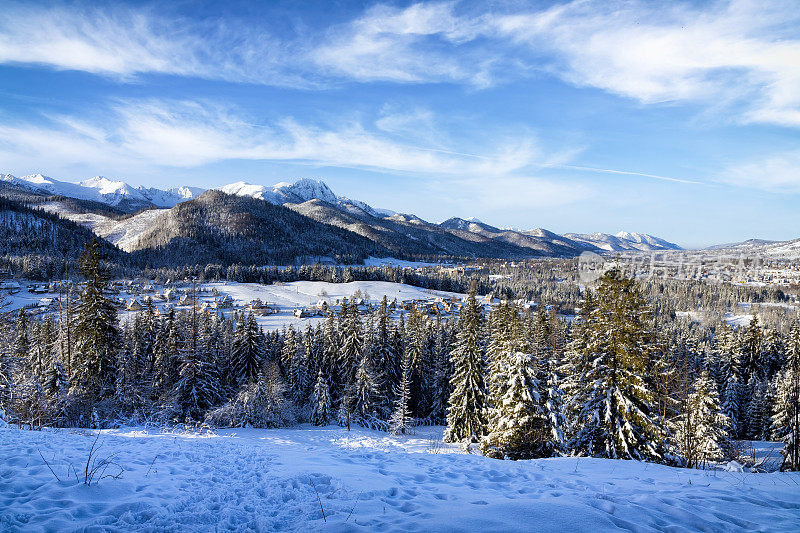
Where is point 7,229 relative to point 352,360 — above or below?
above

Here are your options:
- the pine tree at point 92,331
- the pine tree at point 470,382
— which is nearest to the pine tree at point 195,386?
the pine tree at point 92,331

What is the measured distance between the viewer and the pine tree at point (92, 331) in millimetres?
23188

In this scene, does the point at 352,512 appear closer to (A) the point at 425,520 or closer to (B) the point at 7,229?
(A) the point at 425,520

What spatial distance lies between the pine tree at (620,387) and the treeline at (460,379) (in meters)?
0.06

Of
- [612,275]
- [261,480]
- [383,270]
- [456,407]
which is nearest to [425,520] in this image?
[261,480]

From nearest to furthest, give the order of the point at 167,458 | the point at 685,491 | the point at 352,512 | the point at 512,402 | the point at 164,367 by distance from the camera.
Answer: the point at 352,512 < the point at 685,491 < the point at 167,458 < the point at 512,402 < the point at 164,367

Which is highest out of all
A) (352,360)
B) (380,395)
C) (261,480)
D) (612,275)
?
(612,275)

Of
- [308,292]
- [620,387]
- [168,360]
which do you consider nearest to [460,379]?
[620,387]

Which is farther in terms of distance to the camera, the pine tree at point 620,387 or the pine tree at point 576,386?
the pine tree at point 576,386

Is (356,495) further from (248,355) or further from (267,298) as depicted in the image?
(267,298)

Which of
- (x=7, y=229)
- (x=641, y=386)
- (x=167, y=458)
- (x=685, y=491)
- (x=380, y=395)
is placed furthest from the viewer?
(x=7, y=229)

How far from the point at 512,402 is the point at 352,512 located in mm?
15157

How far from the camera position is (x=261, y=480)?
7113 millimetres

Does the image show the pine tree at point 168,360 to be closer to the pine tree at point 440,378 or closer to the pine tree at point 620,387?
the pine tree at point 440,378
